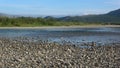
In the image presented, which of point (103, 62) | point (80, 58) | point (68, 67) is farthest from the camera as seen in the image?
point (80, 58)

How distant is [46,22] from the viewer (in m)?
110

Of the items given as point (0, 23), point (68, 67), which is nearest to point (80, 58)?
point (68, 67)

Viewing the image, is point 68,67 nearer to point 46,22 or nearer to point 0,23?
point 0,23

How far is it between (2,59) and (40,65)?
278 cm

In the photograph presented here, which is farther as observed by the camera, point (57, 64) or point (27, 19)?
point (27, 19)

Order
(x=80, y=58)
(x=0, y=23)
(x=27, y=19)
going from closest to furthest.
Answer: (x=80, y=58), (x=0, y=23), (x=27, y=19)

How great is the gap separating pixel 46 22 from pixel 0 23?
1718 cm

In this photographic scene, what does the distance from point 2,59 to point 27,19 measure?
284 ft

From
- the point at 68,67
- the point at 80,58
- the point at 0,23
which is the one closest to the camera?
the point at 68,67

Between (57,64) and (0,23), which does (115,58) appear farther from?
(0,23)

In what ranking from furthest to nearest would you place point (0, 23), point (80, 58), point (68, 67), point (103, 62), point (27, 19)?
1. point (27, 19)
2. point (0, 23)
3. point (80, 58)
4. point (103, 62)
5. point (68, 67)

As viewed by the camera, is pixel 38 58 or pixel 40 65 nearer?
pixel 40 65

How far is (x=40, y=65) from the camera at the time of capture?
1833 centimetres

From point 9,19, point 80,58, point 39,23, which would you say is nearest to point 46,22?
point 39,23
